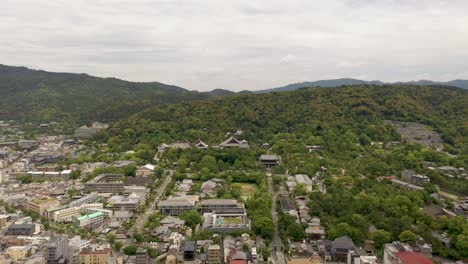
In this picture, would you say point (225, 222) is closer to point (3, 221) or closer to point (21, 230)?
point (21, 230)

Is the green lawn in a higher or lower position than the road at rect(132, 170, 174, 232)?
higher

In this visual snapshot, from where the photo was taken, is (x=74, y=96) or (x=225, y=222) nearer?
(x=225, y=222)

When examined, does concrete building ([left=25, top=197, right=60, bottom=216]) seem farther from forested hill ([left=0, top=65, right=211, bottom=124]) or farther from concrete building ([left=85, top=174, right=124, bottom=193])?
forested hill ([left=0, top=65, right=211, bottom=124])

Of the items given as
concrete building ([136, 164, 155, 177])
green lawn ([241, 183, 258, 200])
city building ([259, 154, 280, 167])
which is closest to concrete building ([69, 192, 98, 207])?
concrete building ([136, 164, 155, 177])

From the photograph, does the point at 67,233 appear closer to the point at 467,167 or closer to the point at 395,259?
the point at 395,259

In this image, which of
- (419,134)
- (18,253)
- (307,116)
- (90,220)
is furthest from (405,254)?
(307,116)

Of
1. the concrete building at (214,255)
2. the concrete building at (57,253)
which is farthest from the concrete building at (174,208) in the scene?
the concrete building at (57,253)

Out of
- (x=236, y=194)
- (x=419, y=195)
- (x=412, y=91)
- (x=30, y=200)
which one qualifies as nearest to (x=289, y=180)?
(x=236, y=194)

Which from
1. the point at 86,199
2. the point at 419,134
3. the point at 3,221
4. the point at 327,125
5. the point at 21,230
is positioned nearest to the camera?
the point at 21,230
